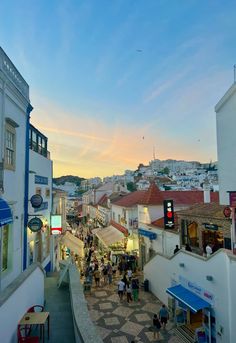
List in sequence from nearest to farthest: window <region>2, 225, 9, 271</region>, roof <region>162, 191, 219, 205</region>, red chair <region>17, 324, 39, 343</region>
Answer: red chair <region>17, 324, 39, 343</region>
window <region>2, 225, 9, 271</region>
roof <region>162, 191, 219, 205</region>

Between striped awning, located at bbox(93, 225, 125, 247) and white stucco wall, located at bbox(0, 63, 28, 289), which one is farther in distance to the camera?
striped awning, located at bbox(93, 225, 125, 247)

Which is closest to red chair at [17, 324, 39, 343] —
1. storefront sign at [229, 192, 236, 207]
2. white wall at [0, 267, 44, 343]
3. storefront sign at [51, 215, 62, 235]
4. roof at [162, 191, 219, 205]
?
white wall at [0, 267, 44, 343]

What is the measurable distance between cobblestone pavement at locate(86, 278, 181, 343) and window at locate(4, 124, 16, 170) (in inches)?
401

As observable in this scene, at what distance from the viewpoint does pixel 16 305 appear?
7.38 meters

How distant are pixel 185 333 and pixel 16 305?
36.9ft

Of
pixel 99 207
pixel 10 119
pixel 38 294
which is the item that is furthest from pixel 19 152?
pixel 99 207

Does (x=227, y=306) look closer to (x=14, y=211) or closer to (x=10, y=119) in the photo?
(x=14, y=211)

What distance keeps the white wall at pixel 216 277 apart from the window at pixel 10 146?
33.8 feet

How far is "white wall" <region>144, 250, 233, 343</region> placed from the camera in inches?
497

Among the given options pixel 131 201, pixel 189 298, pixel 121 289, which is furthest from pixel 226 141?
pixel 131 201

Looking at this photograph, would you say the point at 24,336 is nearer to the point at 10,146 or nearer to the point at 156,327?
the point at 10,146

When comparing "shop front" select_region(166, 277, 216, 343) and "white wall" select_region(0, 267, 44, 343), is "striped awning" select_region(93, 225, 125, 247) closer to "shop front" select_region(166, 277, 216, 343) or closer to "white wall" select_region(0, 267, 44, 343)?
"shop front" select_region(166, 277, 216, 343)

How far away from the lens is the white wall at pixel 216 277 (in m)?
12.6

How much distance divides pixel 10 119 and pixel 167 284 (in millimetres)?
14977
